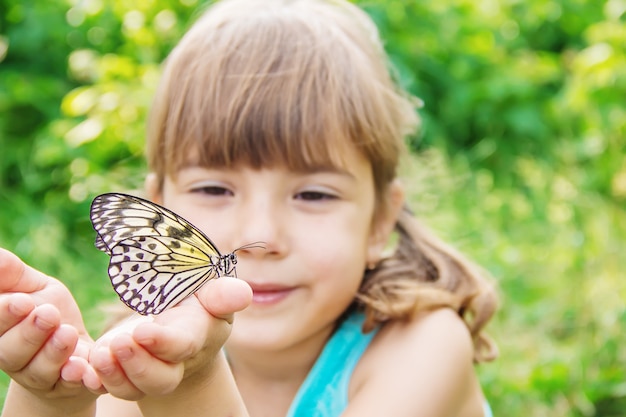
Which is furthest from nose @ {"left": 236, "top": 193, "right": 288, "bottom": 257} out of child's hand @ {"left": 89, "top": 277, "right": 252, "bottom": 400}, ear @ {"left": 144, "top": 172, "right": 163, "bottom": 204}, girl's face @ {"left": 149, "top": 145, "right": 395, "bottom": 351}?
child's hand @ {"left": 89, "top": 277, "right": 252, "bottom": 400}

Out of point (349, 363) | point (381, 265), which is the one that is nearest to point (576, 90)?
point (381, 265)

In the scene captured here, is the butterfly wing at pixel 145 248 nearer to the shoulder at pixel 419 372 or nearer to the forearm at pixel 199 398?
the forearm at pixel 199 398

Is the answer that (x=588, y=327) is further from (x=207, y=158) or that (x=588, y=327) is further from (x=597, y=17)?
(x=597, y=17)

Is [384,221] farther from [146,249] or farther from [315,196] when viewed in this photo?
[146,249]

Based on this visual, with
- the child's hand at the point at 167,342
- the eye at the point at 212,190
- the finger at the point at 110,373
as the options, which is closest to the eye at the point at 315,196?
the eye at the point at 212,190

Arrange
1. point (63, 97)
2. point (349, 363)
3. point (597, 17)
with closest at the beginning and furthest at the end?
1. point (349, 363)
2. point (63, 97)
3. point (597, 17)

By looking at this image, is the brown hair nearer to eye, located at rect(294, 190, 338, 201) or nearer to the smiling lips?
eye, located at rect(294, 190, 338, 201)

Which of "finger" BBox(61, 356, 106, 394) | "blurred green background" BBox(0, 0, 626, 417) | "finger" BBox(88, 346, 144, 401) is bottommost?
"blurred green background" BBox(0, 0, 626, 417)
